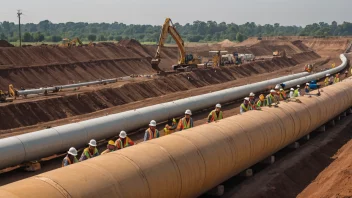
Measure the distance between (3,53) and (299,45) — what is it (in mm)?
86086

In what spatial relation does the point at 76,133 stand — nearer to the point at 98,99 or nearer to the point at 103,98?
the point at 98,99

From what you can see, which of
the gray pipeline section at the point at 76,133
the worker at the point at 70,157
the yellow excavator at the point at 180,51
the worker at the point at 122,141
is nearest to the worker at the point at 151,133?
the worker at the point at 122,141

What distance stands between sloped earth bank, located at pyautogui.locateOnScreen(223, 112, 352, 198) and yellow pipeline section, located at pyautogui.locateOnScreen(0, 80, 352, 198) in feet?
2.77

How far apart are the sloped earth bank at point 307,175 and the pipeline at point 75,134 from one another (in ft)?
25.3

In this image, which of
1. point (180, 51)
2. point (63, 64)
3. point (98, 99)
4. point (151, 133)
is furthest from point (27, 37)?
point (151, 133)

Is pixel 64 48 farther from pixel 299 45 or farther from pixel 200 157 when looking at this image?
pixel 299 45

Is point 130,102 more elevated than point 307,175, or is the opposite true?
point 307,175

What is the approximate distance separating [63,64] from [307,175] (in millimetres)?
37619

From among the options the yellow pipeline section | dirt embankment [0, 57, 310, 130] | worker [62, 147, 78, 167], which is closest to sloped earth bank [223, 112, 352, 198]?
the yellow pipeline section

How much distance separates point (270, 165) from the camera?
17.4 meters

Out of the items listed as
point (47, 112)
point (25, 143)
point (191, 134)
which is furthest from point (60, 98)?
point (191, 134)

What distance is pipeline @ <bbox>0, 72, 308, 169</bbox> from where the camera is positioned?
1641cm

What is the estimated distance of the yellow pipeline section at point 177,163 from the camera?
27.5 ft

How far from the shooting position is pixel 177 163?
10.8m
